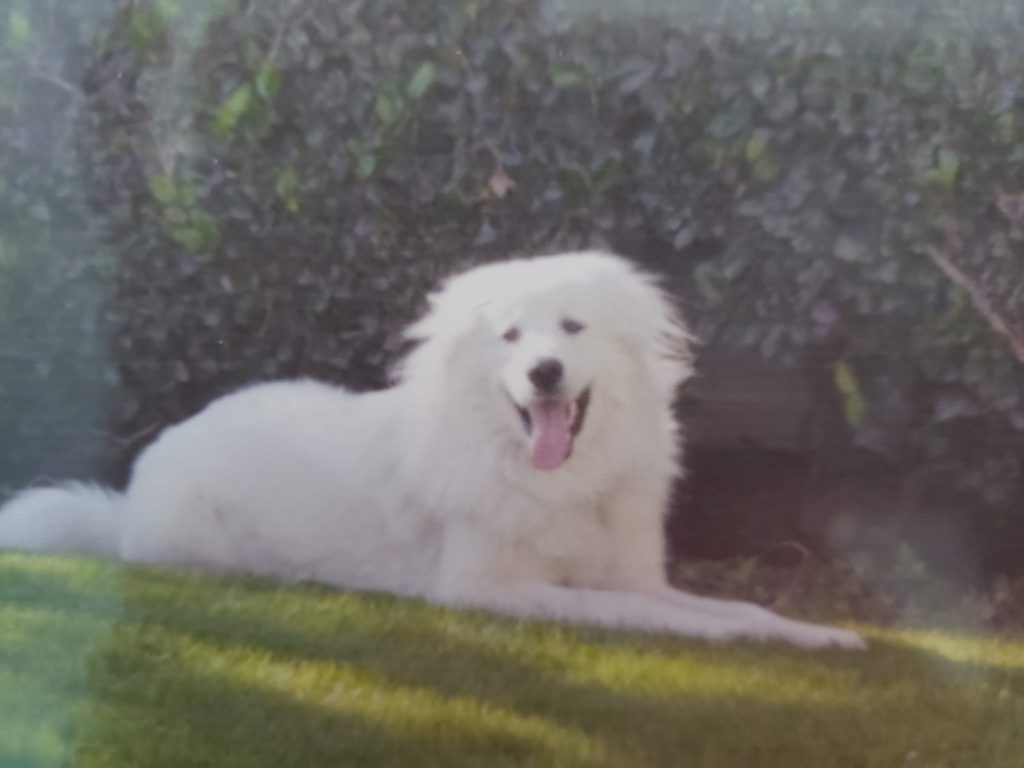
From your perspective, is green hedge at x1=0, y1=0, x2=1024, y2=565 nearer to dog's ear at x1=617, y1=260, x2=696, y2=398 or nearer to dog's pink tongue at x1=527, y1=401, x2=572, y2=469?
dog's ear at x1=617, y1=260, x2=696, y2=398

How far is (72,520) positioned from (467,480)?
1.73 ft

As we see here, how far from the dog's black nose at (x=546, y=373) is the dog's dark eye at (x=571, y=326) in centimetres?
5

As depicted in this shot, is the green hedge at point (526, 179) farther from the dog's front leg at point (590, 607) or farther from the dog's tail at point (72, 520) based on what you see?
the dog's front leg at point (590, 607)

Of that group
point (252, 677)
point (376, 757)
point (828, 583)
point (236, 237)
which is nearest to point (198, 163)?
point (236, 237)

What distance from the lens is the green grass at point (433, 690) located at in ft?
6.29

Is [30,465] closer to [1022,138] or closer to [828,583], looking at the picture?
[828,583]

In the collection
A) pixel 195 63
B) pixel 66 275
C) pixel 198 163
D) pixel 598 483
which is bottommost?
pixel 598 483

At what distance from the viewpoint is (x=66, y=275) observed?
6.78 feet

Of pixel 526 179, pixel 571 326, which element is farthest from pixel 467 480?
pixel 526 179

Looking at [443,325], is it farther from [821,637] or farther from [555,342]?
[821,637]

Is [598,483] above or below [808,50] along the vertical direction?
below

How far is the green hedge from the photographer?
1980 millimetres

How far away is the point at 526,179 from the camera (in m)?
2.01

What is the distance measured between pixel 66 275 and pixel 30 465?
0.27 metres
